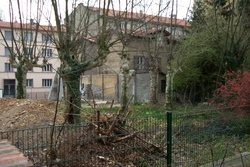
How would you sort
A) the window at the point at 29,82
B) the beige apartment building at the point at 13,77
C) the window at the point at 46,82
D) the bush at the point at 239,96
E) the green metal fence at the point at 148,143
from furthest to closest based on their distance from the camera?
the window at the point at 46,82 → the window at the point at 29,82 → the beige apartment building at the point at 13,77 → the bush at the point at 239,96 → the green metal fence at the point at 148,143

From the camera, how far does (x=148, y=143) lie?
16.7ft

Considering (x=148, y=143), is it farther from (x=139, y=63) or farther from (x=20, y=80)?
(x=139, y=63)

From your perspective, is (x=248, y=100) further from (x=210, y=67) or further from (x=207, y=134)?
(x=210, y=67)

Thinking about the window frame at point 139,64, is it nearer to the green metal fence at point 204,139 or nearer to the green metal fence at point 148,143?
the green metal fence at point 204,139

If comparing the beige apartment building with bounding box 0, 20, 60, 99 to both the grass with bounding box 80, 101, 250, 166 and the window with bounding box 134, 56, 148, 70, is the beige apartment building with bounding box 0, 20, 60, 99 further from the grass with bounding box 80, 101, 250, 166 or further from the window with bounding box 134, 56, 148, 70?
the grass with bounding box 80, 101, 250, 166

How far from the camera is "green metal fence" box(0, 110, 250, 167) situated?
176 inches

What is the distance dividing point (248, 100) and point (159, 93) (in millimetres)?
15549

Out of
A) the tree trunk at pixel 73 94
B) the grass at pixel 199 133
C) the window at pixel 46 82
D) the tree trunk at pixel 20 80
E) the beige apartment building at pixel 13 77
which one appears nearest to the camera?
the grass at pixel 199 133

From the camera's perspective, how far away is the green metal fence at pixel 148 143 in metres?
4.46

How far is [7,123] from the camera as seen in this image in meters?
8.71

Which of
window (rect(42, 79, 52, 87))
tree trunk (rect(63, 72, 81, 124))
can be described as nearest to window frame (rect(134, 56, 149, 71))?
tree trunk (rect(63, 72, 81, 124))

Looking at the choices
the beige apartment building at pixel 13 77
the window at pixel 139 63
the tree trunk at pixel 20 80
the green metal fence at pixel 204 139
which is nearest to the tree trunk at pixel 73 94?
the green metal fence at pixel 204 139

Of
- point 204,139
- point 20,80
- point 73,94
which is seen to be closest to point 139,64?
point 20,80

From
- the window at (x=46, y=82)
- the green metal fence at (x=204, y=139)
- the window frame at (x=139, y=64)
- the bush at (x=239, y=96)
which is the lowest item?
the window at (x=46, y=82)
